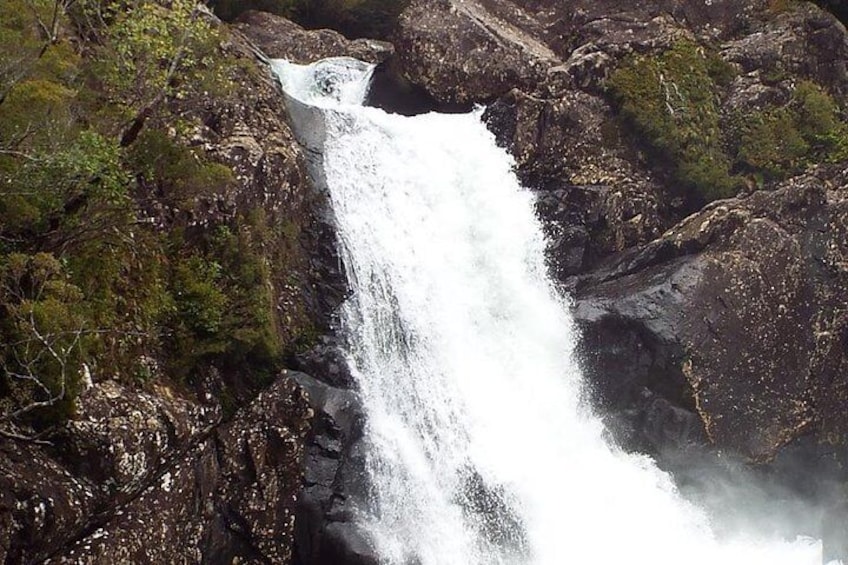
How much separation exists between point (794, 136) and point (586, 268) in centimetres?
838

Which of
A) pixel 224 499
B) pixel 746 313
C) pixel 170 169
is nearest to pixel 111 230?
pixel 170 169

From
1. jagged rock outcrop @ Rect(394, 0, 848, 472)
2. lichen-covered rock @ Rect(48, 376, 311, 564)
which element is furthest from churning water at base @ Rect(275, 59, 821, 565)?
lichen-covered rock @ Rect(48, 376, 311, 564)

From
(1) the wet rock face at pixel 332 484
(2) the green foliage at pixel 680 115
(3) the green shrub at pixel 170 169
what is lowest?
(1) the wet rock face at pixel 332 484

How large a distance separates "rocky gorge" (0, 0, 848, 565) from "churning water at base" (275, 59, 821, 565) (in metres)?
0.77

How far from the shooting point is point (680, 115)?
24.0 metres

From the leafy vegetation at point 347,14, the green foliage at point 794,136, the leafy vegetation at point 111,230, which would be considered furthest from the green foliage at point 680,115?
the leafy vegetation at point 111,230

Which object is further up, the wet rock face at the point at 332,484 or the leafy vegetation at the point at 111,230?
the leafy vegetation at the point at 111,230

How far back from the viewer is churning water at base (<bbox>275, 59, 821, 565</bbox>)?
1622cm

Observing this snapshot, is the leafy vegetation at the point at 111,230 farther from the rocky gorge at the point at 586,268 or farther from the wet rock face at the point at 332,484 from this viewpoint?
the wet rock face at the point at 332,484

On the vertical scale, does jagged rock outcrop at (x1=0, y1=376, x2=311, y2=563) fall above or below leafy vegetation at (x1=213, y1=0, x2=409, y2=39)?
below

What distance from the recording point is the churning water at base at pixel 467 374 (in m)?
16.2

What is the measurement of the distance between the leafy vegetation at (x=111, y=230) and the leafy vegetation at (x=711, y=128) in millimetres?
13470

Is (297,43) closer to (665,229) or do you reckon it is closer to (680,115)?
(680,115)

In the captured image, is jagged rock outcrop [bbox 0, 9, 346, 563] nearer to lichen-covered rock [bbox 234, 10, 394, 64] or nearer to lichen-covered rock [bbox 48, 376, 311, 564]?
lichen-covered rock [bbox 48, 376, 311, 564]
